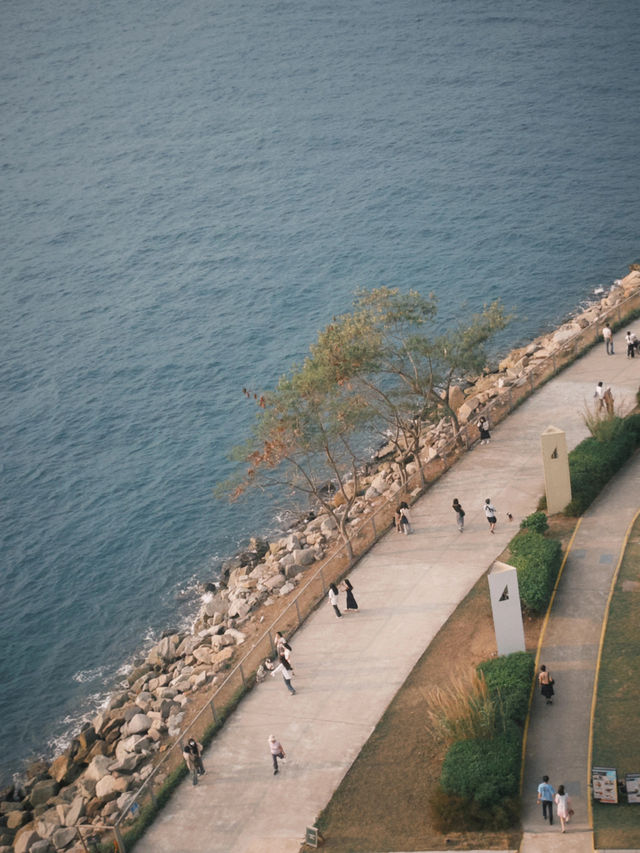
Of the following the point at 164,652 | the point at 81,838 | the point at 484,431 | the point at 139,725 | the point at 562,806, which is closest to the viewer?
the point at 562,806

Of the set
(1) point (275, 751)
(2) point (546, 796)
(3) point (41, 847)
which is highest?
(2) point (546, 796)

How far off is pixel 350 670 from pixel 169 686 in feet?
30.8

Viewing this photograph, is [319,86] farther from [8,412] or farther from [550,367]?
[550,367]

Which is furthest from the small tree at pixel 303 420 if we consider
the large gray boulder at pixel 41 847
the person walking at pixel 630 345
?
the person walking at pixel 630 345

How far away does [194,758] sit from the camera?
27.8 meters

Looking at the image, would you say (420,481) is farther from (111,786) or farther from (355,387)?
(111,786)


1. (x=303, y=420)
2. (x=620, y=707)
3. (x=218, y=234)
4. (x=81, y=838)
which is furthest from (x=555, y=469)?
(x=218, y=234)

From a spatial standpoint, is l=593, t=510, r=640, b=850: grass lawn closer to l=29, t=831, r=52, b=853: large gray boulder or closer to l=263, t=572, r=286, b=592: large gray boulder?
l=263, t=572, r=286, b=592: large gray boulder

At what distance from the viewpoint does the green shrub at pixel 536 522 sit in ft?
112

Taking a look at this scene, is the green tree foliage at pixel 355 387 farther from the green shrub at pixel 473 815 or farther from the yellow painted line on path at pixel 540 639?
the green shrub at pixel 473 815

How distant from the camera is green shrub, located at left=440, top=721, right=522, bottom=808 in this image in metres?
23.8

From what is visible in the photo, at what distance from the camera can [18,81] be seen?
14488 centimetres

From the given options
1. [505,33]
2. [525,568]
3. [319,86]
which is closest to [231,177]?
[319,86]

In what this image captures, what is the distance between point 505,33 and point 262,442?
10161 centimetres
